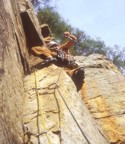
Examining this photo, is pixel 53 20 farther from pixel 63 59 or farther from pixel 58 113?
pixel 58 113

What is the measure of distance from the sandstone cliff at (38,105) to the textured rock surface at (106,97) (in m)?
Answer: 0.03

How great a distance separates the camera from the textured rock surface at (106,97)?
28.9ft

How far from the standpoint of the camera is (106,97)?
10.4 metres

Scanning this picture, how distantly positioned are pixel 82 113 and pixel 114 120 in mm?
2432

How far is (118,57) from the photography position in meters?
26.5

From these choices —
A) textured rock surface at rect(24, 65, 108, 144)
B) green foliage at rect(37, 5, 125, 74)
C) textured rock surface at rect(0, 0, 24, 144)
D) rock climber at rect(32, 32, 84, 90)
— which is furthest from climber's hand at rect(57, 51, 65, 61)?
green foliage at rect(37, 5, 125, 74)

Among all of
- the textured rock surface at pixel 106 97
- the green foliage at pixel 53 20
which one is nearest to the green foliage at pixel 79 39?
the green foliage at pixel 53 20

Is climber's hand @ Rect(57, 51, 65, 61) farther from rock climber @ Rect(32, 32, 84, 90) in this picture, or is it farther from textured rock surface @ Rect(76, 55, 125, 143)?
textured rock surface @ Rect(76, 55, 125, 143)

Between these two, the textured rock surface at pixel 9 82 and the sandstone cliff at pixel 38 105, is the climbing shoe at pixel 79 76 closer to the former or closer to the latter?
the sandstone cliff at pixel 38 105

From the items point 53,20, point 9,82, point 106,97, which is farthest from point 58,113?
point 53,20

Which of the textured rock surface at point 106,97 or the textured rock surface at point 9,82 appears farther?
the textured rock surface at point 106,97

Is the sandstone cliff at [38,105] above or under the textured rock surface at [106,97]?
above

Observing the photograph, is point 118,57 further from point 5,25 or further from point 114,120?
point 5,25

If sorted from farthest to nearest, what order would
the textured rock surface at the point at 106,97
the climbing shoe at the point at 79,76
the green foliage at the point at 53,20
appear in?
1. the green foliage at the point at 53,20
2. the climbing shoe at the point at 79,76
3. the textured rock surface at the point at 106,97
